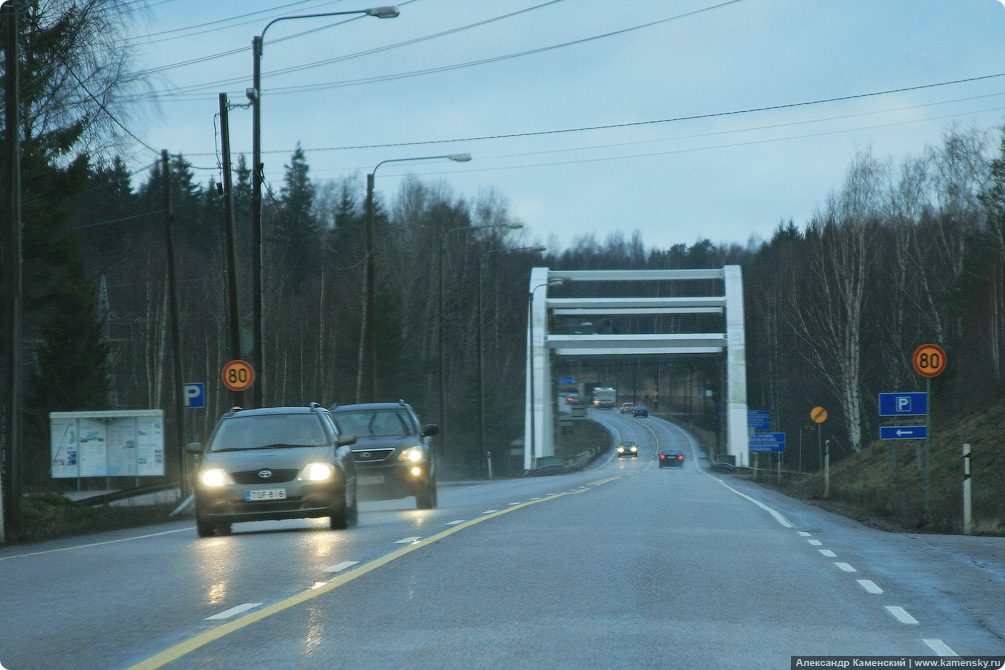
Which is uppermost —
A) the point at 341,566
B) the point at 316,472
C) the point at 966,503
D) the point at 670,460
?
the point at 316,472

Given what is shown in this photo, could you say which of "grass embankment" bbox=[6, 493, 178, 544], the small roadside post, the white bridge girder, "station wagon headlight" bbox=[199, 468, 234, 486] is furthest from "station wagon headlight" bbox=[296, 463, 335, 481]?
the white bridge girder

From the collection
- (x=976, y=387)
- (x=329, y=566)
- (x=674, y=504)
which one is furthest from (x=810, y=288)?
(x=329, y=566)

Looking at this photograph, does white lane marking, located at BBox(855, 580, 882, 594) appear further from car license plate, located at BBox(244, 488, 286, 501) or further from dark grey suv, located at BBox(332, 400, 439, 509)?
dark grey suv, located at BBox(332, 400, 439, 509)

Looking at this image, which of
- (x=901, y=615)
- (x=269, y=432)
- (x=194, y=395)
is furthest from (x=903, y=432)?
(x=901, y=615)

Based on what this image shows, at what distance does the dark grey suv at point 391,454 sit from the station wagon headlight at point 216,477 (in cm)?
486

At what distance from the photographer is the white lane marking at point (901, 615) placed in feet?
25.5

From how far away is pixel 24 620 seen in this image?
26.0 ft

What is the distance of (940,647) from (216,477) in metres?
9.44

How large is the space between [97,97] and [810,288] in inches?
2159

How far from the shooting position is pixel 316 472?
1455cm

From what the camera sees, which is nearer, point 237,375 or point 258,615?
point 258,615

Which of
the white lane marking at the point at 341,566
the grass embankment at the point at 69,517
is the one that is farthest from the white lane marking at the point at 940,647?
the grass embankment at the point at 69,517

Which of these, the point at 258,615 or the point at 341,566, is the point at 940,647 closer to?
the point at 258,615

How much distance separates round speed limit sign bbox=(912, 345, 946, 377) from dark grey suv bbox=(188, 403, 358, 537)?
9.50 meters
